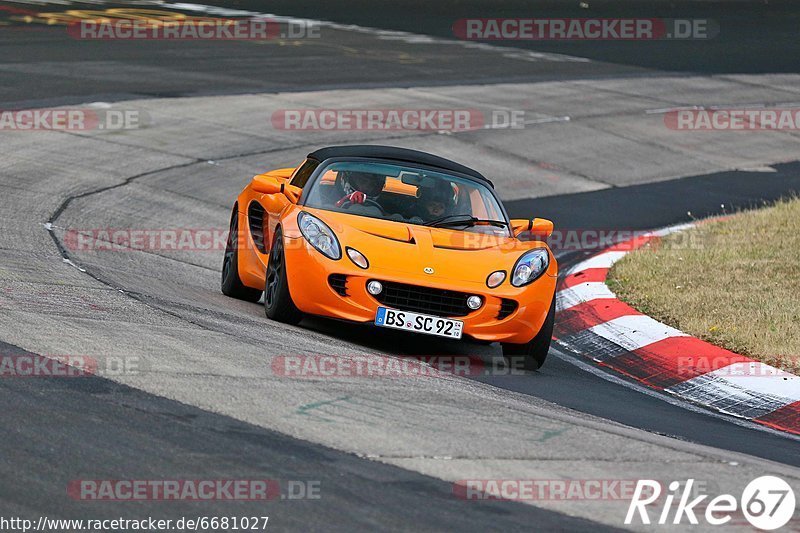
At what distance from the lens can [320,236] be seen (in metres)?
8.43

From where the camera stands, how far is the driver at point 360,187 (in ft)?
30.0

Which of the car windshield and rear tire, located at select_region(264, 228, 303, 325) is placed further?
the car windshield

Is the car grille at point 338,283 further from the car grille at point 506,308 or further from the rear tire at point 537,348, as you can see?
the rear tire at point 537,348

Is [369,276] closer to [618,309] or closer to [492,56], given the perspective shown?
[618,309]

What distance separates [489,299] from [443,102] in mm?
11996

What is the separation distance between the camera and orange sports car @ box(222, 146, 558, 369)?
26.6ft

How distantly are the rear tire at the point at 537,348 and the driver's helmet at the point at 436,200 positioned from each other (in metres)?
1.12
